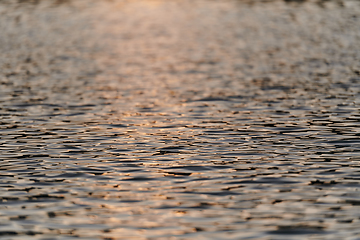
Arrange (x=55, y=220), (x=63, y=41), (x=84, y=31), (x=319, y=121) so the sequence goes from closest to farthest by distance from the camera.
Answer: (x=55, y=220)
(x=319, y=121)
(x=63, y=41)
(x=84, y=31)

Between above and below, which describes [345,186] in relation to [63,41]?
below

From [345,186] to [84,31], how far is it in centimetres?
5819

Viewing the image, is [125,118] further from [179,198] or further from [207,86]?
[179,198]

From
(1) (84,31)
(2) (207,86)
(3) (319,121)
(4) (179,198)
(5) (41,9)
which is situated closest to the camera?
(4) (179,198)

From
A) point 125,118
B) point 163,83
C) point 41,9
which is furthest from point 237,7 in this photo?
point 125,118

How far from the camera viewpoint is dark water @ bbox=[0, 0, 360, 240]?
16.6 metres

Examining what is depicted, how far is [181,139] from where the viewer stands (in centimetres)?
2558

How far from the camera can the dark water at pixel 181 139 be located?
16594 mm

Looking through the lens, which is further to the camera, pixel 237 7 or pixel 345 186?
pixel 237 7

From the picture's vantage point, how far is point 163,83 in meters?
40.9

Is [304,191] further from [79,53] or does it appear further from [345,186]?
[79,53]

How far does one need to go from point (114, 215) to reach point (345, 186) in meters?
7.75

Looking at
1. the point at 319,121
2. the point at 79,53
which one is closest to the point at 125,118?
the point at 319,121

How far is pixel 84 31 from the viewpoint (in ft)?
240
